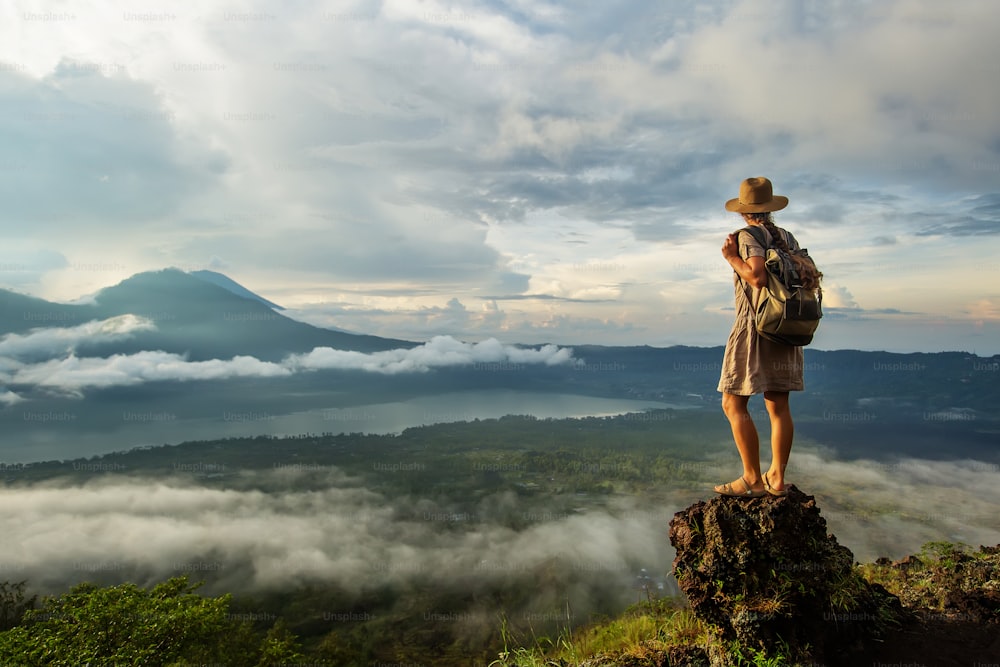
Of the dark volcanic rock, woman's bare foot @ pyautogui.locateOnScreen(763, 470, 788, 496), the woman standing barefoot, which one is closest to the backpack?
the woman standing barefoot

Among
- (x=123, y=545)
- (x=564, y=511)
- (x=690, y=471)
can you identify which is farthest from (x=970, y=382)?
(x=123, y=545)

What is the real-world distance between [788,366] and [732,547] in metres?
1.99

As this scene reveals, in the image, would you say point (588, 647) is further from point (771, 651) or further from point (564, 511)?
point (564, 511)

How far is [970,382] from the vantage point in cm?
14825

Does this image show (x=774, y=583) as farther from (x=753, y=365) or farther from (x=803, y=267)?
(x=803, y=267)

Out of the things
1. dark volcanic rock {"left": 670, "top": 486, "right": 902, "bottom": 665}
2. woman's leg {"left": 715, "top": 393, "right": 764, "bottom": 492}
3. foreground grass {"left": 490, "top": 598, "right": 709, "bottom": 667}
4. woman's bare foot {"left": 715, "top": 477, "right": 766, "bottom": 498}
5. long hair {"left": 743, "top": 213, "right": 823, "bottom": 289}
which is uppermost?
long hair {"left": 743, "top": 213, "right": 823, "bottom": 289}

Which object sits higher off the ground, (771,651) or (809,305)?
(809,305)

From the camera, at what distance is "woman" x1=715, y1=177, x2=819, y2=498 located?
5.59 m

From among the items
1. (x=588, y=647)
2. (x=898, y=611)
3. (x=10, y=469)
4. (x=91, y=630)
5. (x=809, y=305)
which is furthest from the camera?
(x=10, y=469)

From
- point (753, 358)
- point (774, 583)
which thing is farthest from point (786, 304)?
point (774, 583)

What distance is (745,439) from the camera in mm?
5801

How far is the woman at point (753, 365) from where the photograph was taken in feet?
18.3

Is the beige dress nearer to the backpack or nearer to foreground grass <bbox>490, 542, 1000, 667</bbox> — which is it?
the backpack

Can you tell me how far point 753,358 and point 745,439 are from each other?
0.90m
